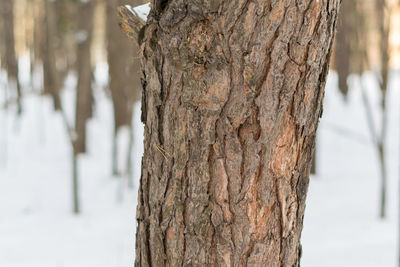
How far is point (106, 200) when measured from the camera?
266 inches

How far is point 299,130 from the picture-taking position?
4.71 ft

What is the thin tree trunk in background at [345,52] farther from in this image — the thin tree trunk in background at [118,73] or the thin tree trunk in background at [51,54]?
the thin tree trunk in background at [51,54]

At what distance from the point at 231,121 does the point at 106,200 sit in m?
5.65

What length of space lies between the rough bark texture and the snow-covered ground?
9.03 ft

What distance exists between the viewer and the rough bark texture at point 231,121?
135 centimetres

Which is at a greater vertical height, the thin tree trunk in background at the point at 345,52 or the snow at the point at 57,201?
the thin tree trunk in background at the point at 345,52

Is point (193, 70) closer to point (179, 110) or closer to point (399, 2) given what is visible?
point (179, 110)

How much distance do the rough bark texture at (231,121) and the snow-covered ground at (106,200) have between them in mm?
2752

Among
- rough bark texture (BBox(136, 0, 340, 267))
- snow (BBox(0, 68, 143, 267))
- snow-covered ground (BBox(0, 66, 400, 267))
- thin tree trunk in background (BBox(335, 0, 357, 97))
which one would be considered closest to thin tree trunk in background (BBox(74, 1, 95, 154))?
snow (BBox(0, 68, 143, 267))

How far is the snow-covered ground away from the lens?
436 centimetres

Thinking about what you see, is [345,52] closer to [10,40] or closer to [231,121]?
[10,40]

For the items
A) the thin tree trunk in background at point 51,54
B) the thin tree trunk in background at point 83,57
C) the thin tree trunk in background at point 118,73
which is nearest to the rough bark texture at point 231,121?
the thin tree trunk in background at point 51,54

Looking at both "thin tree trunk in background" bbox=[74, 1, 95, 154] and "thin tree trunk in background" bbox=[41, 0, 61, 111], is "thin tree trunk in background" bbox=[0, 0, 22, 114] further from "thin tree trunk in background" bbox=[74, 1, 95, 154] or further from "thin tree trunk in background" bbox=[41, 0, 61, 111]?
"thin tree trunk in background" bbox=[74, 1, 95, 154]

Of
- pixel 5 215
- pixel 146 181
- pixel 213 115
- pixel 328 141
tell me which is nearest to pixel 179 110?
pixel 213 115
